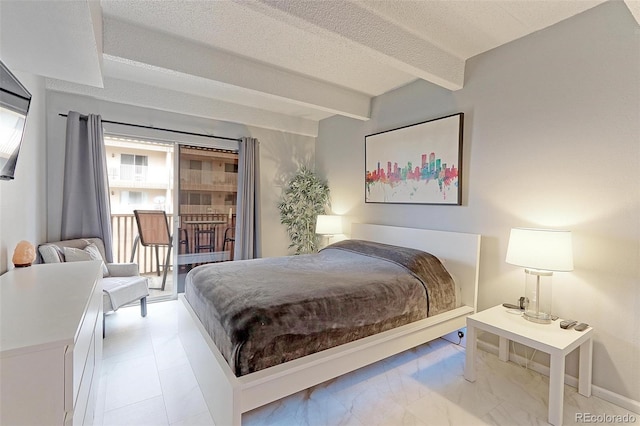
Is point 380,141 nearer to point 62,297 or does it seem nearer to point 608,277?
point 608,277

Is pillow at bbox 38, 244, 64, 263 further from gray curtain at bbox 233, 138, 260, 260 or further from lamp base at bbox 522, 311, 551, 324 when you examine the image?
lamp base at bbox 522, 311, 551, 324

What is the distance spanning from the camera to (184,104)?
370 centimetres

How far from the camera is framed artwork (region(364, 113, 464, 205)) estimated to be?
9.54 ft

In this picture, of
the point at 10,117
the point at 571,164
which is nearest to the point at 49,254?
the point at 10,117

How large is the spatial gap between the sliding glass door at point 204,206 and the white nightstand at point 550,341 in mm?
3314

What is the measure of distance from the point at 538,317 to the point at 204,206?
3.87 meters

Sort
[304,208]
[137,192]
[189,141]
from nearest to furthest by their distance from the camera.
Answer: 1. [189,141]
2. [304,208]
3. [137,192]

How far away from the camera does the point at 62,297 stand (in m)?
1.42

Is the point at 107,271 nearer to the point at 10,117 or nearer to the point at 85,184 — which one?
the point at 85,184

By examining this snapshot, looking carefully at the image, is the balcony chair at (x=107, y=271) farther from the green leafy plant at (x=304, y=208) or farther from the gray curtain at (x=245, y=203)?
the green leafy plant at (x=304, y=208)

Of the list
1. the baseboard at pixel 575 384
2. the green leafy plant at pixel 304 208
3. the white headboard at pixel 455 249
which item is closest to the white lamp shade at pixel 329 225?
the green leafy plant at pixel 304 208

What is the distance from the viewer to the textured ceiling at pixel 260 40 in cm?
164

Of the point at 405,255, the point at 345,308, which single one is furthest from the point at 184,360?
the point at 405,255

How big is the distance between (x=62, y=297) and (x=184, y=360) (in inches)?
50.5
